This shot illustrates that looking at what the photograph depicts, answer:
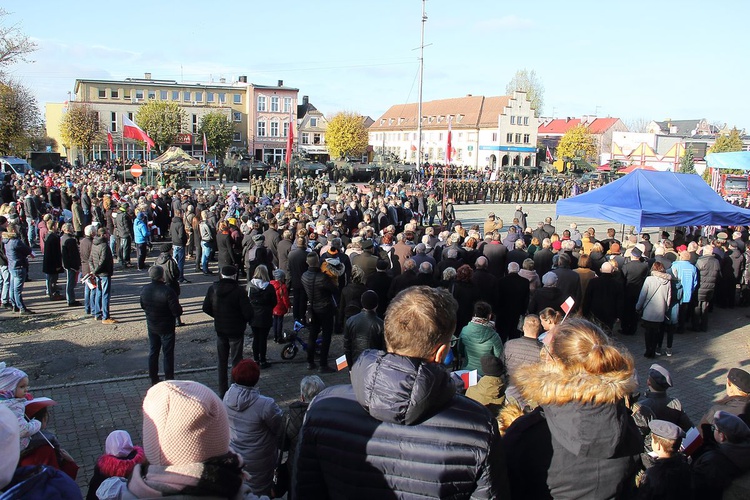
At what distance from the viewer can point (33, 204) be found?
16016mm

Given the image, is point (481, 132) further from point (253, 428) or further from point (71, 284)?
point (253, 428)

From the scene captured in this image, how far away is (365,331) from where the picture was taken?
6.52m

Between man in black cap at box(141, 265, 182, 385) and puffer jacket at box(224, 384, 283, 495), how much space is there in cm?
315

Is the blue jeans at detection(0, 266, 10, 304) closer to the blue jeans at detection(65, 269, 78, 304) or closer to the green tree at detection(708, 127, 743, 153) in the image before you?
the blue jeans at detection(65, 269, 78, 304)

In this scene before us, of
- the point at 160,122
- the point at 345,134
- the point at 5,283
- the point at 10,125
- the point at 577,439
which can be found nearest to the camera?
the point at 577,439

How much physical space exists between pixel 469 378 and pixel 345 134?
55975mm

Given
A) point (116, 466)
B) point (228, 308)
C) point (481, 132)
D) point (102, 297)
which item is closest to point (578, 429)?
point (116, 466)

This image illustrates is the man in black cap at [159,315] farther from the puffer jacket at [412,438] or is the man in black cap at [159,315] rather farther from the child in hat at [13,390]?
the puffer jacket at [412,438]

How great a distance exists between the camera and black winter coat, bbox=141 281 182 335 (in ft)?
23.3

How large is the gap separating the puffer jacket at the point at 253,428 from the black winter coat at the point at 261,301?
11.8 feet

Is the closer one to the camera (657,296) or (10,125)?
(657,296)

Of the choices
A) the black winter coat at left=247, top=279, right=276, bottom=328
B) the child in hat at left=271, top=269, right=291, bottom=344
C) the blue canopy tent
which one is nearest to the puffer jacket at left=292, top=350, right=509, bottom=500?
the black winter coat at left=247, top=279, right=276, bottom=328

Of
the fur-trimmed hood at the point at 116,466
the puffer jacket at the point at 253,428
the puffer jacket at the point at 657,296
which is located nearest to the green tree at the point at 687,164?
the puffer jacket at the point at 657,296

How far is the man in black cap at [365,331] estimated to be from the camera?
6.48m
